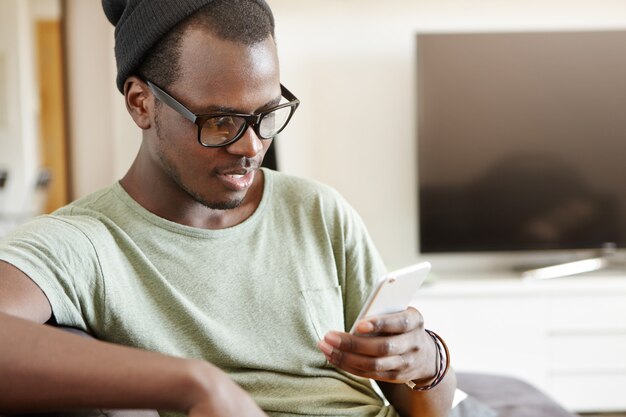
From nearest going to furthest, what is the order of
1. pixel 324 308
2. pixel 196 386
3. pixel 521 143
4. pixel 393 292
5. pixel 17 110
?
pixel 196 386
pixel 393 292
pixel 324 308
pixel 17 110
pixel 521 143

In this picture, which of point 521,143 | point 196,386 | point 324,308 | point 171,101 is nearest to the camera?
point 196,386

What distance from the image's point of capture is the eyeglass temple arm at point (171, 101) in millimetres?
1103

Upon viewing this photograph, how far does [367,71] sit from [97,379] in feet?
9.20

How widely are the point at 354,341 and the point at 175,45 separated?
0.46 m

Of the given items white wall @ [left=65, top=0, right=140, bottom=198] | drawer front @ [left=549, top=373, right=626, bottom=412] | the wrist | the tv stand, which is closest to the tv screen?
the tv stand

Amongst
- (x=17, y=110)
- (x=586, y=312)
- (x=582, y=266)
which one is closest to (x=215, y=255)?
(x=586, y=312)

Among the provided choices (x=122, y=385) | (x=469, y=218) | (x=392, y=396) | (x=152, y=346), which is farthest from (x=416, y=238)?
(x=122, y=385)

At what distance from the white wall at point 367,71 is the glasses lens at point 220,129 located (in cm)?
241

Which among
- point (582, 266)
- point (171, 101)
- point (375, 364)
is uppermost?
point (171, 101)

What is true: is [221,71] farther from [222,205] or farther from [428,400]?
[428,400]

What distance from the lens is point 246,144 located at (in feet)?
3.64

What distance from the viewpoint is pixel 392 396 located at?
1.29 metres

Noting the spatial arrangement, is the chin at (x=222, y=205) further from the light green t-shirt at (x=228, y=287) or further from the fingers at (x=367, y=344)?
the fingers at (x=367, y=344)

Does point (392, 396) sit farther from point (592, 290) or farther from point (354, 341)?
point (592, 290)
